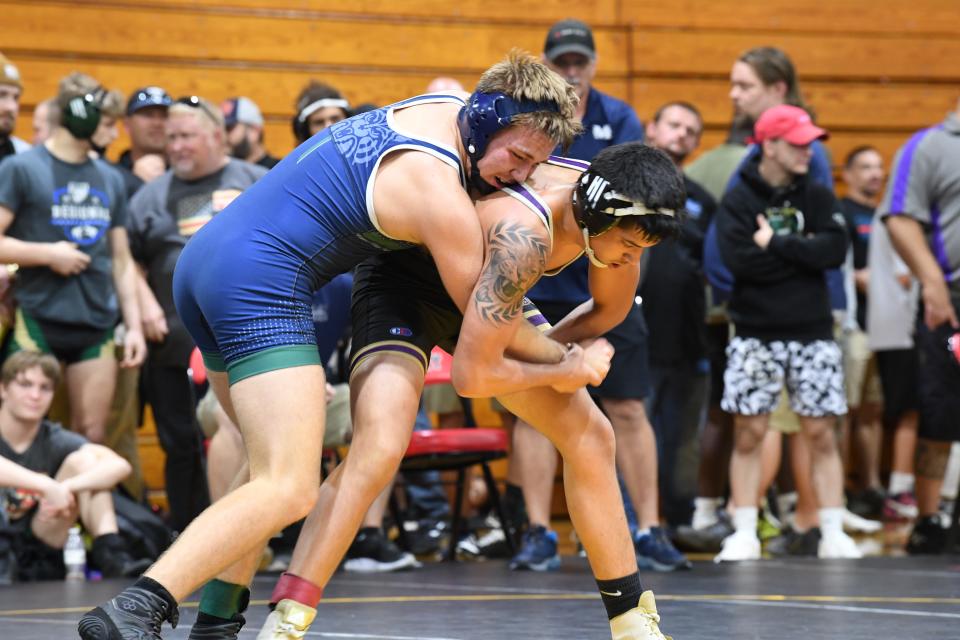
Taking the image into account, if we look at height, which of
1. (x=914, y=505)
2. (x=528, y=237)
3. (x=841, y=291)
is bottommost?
(x=914, y=505)

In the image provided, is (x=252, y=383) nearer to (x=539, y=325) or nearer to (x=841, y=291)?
(x=539, y=325)

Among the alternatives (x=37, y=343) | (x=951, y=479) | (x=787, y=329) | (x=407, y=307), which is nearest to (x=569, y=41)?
(x=787, y=329)

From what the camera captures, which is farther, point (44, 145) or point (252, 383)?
point (44, 145)

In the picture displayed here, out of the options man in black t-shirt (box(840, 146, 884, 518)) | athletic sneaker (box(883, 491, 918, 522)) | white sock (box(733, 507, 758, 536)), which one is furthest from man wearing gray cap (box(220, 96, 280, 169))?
athletic sneaker (box(883, 491, 918, 522))

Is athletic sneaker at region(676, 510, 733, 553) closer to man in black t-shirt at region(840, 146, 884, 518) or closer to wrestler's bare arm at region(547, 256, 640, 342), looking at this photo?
man in black t-shirt at region(840, 146, 884, 518)

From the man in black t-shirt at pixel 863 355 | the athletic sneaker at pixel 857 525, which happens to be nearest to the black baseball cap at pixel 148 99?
the man in black t-shirt at pixel 863 355

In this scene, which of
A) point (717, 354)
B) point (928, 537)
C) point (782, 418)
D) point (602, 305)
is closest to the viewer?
point (602, 305)

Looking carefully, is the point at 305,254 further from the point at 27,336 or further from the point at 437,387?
the point at 437,387

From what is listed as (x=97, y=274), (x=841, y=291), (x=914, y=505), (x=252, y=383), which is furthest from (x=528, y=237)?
(x=914, y=505)

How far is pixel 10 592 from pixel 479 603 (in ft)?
5.80

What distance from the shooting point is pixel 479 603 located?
4496mm

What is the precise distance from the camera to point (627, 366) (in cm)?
576

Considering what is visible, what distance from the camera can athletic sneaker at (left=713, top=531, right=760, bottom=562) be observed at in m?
5.90

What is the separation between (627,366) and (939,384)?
4.81 ft
